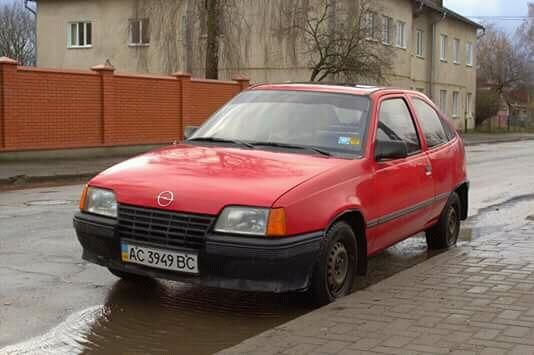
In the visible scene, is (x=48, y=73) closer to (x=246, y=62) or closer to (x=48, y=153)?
(x=48, y=153)

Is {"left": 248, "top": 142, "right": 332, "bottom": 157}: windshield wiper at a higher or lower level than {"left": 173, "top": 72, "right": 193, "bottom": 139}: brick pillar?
lower

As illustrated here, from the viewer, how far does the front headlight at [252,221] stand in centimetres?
482

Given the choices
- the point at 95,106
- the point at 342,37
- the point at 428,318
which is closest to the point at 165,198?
the point at 428,318

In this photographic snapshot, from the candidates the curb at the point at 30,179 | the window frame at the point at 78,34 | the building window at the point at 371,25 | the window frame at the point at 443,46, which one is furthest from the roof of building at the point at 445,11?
the curb at the point at 30,179

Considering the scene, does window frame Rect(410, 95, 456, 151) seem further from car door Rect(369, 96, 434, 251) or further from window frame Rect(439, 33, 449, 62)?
window frame Rect(439, 33, 449, 62)

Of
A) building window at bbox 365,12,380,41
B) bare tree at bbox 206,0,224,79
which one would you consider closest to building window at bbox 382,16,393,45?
A: building window at bbox 365,12,380,41

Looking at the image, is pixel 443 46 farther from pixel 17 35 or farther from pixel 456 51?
pixel 17 35

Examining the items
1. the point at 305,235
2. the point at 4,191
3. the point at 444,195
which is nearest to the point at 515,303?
the point at 305,235

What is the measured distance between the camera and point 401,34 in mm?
39281

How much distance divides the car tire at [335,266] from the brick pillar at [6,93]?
1445 centimetres

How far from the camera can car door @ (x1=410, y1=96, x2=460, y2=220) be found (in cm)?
716

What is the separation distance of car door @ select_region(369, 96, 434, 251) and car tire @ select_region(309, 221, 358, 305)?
37 centimetres

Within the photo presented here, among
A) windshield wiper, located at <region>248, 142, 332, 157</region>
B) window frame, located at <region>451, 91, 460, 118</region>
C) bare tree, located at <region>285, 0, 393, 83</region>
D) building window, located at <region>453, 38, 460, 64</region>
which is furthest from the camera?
building window, located at <region>453, 38, 460, 64</region>

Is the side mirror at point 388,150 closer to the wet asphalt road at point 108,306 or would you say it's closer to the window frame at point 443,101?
the wet asphalt road at point 108,306
